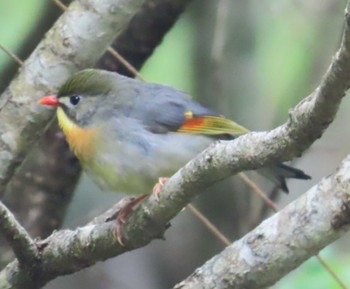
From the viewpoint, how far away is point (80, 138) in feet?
12.7

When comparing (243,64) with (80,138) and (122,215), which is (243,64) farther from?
(122,215)

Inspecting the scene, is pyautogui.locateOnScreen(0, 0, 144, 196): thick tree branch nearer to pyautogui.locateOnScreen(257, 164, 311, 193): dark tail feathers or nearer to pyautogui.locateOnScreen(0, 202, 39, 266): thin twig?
pyautogui.locateOnScreen(0, 202, 39, 266): thin twig

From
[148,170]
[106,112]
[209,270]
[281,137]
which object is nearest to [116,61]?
A: [106,112]

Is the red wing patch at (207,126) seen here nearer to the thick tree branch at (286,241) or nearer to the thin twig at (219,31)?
the thick tree branch at (286,241)

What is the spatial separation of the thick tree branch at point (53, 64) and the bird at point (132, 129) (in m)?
0.15

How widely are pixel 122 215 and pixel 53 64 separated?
1.00 metres

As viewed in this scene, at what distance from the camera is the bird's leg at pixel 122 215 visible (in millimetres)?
3424

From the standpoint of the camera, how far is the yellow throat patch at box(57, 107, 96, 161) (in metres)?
3.79

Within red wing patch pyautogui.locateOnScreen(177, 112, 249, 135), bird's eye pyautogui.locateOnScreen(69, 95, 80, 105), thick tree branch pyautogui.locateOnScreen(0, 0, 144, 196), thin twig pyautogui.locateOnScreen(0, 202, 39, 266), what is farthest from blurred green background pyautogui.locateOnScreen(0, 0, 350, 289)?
thin twig pyautogui.locateOnScreen(0, 202, 39, 266)

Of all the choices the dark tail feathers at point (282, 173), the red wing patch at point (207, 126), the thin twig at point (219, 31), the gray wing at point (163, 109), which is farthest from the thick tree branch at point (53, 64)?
the thin twig at point (219, 31)

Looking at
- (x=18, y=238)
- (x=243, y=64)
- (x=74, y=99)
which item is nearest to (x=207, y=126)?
(x=74, y=99)

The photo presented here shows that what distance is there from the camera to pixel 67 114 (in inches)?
161

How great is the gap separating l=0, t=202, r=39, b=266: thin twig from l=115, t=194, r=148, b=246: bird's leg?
12.0 inches

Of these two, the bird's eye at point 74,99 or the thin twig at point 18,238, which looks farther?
the bird's eye at point 74,99
